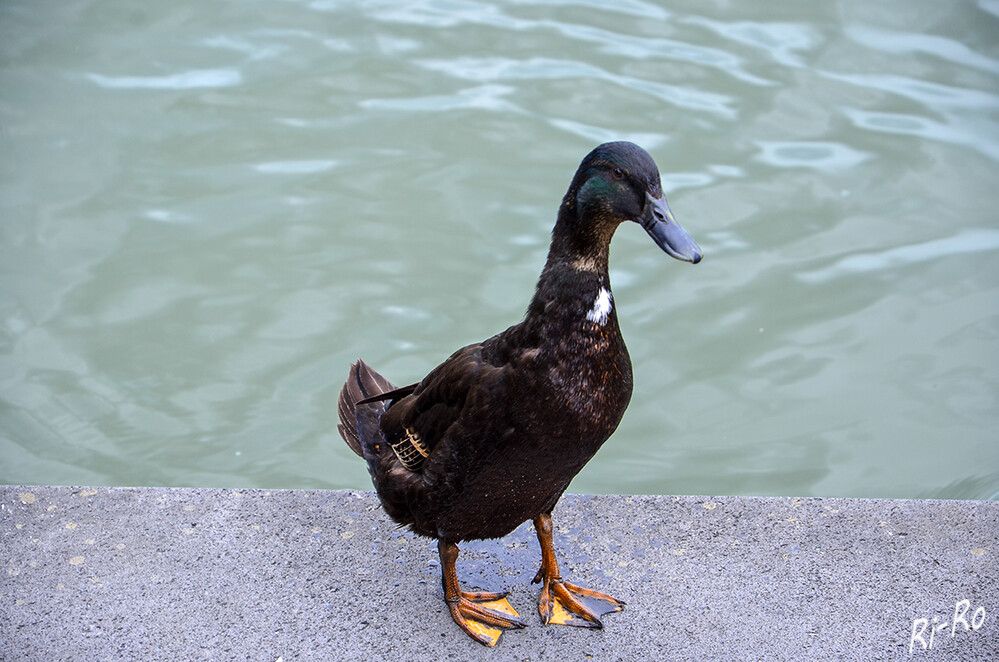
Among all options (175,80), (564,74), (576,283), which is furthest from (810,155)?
(576,283)

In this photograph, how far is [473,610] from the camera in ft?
9.38

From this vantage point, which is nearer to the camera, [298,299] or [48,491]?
[48,491]

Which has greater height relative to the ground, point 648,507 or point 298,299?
point 648,507

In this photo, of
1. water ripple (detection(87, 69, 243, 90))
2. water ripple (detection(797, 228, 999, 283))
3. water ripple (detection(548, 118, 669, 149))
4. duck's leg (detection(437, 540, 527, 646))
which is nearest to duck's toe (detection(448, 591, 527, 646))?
duck's leg (detection(437, 540, 527, 646))

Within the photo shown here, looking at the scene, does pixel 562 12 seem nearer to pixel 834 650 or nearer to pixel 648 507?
pixel 648 507

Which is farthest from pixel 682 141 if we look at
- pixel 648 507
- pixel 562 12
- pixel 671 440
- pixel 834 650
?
pixel 834 650

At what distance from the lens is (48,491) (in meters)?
3.31

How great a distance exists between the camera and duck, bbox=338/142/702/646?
247 cm

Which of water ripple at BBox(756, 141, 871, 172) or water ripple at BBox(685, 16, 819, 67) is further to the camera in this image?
water ripple at BBox(685, 16, 819, 67)

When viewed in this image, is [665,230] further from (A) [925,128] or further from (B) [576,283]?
(A) [925,128]

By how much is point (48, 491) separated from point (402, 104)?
4874mm

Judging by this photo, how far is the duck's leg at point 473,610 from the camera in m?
2.83

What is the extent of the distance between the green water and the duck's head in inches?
115

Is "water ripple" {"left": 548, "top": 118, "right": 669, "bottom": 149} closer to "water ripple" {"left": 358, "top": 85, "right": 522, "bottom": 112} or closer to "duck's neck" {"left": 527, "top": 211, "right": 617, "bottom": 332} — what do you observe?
"water ripple" {"left": 358, "top": 85, "right": 522, "bottom": 112}
